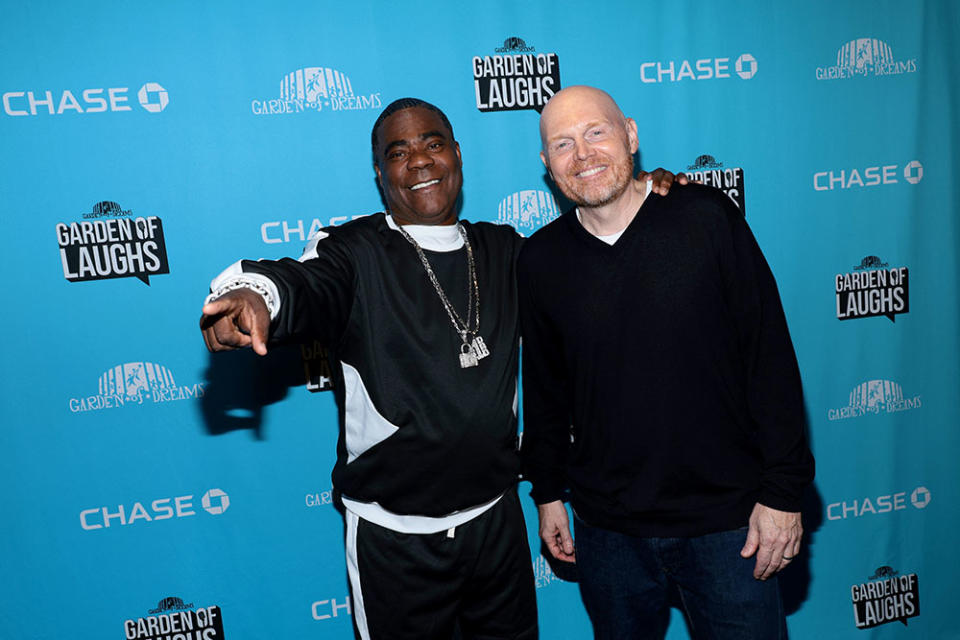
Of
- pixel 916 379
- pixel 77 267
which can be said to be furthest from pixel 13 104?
pixel 916 379

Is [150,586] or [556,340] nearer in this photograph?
[556,340]

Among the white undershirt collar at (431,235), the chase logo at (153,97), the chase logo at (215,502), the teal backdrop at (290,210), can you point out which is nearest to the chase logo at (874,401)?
the teal backdrop at (290,210)

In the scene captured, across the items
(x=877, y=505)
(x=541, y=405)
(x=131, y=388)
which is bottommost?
(x=877, y=505)

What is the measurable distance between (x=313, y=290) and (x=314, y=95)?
3.10 ft

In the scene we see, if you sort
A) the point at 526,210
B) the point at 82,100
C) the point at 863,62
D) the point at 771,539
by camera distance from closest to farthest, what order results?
the point at 771,539 → the point at 82,100 → the point at 526,210 → the point at 863,62

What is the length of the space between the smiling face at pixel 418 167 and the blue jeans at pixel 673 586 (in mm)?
916

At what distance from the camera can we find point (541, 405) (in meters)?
1.86

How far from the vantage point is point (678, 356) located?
5.17ft

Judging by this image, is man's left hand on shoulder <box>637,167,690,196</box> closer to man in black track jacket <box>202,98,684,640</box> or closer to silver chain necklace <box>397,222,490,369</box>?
man in black track jacket <box>202,98,684,640</box>

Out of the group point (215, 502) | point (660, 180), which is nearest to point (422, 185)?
point (660, 180)

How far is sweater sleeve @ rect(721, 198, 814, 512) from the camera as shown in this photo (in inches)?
61.2

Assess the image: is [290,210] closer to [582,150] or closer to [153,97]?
[153,97]

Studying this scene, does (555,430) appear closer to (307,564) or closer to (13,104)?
(307,564)

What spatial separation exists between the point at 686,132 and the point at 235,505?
6.65 feet
